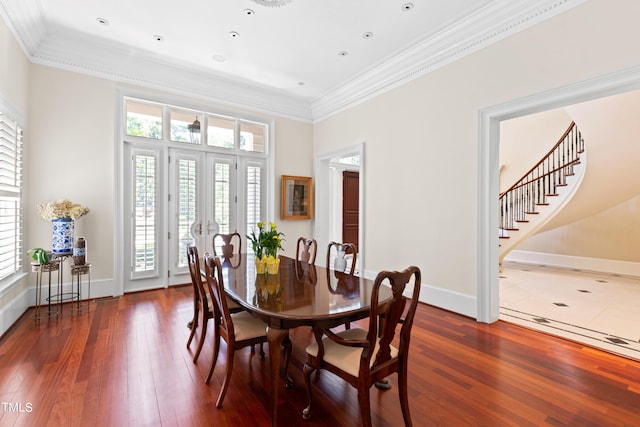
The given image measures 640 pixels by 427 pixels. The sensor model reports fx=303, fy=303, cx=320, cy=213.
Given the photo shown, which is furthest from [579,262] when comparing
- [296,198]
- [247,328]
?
[247,328]

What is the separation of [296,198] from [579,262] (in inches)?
247

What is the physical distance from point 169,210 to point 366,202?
308 centimetres

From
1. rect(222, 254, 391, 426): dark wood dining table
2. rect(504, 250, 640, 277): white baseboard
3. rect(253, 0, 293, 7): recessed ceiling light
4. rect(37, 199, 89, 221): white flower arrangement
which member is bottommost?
rect(504, 250, 640, 277): white baseboard

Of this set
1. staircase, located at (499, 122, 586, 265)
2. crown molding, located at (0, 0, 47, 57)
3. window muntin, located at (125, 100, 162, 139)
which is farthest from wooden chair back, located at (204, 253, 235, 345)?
staircase, located at (499, 122, 586, 265)

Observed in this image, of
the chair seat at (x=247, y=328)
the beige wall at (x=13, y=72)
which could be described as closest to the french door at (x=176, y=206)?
the beige wall at (x=13, y=72)

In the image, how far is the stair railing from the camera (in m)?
5.78

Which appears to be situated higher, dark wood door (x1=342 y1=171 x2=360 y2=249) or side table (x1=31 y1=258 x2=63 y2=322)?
dark wood door (x1=342 y1=171 x2=360 y2=249)

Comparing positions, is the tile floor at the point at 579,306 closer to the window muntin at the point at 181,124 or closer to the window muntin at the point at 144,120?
the window muntin at the point at 181,124

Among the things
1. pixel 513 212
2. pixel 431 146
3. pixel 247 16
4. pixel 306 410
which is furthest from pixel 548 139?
pixel 306 410

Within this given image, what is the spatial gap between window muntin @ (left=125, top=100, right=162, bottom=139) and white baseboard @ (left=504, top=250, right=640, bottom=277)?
26.9 feet

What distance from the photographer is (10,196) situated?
10.4 feet

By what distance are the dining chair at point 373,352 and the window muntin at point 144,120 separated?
166 inches

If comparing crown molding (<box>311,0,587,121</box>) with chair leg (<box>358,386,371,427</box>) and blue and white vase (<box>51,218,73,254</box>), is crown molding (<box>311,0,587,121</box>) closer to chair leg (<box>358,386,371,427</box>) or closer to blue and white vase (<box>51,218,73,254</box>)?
chair leg (<box>358,386,371,427</box>)

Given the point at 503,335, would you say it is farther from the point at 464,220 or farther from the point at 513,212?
the point at 513,212
